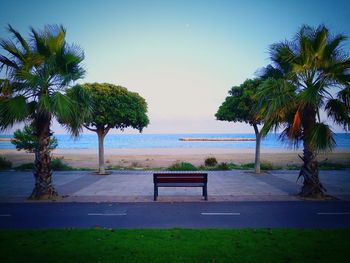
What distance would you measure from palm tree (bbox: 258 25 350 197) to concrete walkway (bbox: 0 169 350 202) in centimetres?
198

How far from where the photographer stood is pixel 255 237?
20.7 ft

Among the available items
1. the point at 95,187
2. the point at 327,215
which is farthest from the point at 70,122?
the point at 327,215

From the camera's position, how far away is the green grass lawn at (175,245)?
16.8 feet

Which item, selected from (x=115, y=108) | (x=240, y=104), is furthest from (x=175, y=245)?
(x=240, y=104)

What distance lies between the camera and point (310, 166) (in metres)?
11.5

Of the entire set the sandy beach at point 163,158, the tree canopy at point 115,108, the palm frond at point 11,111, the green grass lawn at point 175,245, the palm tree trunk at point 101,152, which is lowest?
the green grass lawn at point 175,245

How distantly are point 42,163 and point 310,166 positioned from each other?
1121 centimetres

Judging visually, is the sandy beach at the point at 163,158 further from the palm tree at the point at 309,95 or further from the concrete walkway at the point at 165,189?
the palm tree at the point at 309,95

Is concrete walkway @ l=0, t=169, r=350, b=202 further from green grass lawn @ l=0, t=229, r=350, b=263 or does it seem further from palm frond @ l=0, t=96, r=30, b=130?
green grass lawn @ l=0, t=229, r=350, b=263

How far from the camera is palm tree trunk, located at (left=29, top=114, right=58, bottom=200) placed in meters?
11.3

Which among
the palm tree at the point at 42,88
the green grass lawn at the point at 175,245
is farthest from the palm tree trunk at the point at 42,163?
the green grass lawn at the point at 175,245

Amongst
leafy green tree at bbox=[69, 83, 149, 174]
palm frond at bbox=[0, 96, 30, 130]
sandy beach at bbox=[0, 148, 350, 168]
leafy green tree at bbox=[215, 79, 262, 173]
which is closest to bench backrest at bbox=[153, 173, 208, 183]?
palm frond at bbox=[0, 96, 30, 130]

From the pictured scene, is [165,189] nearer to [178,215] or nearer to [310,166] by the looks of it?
[178,215]

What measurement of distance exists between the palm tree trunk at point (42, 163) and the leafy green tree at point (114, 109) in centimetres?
568
